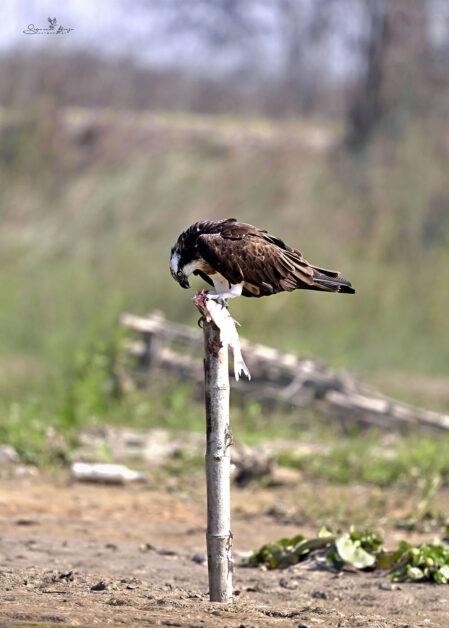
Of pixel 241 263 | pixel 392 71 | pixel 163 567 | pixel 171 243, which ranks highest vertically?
pixel 392 71

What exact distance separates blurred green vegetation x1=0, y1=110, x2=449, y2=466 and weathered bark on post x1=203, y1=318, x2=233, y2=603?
4.46m

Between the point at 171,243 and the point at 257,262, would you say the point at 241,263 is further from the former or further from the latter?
the point at 171,243

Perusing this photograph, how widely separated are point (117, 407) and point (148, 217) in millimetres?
10350

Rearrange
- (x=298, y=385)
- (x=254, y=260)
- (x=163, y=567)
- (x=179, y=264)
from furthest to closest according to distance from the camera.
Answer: (x=298, y=385) → (x=163, y=567) → (x=179, y=264) → (x=254, y=260)

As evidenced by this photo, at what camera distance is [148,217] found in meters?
20.1

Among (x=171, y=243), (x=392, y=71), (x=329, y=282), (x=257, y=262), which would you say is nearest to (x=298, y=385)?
(x=329, y=282)

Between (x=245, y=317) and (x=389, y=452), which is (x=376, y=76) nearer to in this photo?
(x=245, y=317)

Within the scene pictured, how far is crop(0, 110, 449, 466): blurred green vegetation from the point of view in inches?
401

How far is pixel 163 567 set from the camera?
5516 millimetres

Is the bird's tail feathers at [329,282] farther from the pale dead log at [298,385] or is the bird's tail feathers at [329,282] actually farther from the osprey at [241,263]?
the pale dead log at [298,385]

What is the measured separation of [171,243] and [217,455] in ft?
47.3

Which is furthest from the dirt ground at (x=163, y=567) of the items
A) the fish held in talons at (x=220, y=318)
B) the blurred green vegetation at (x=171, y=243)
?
the blurred green vegetation at (x=171, y=243)

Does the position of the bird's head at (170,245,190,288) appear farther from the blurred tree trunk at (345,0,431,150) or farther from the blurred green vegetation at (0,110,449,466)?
the blurred tree trunk at (345,0,431,150)

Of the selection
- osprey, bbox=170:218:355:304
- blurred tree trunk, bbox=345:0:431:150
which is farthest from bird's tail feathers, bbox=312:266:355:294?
blurred tree trunk, bbox=345:0:431:150
